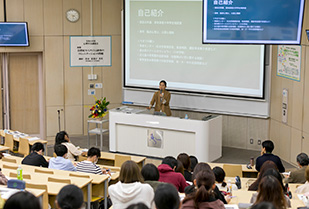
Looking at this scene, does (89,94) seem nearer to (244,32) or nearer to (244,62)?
(244,62)

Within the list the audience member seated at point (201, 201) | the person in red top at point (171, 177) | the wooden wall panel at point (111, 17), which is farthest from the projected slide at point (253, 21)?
the wooden wall panel at point (111, 17)

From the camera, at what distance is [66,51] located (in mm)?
12070

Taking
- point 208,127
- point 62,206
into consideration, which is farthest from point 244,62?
point 62,206

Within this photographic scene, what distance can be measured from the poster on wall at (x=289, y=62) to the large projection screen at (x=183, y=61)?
1.24 ft

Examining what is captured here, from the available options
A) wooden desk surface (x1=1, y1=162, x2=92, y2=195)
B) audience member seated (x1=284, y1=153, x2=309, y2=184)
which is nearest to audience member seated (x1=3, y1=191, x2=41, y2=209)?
wooden desk surface (x1=1, y1=162, x2=92, y2=195)

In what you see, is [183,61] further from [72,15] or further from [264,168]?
[264,168]

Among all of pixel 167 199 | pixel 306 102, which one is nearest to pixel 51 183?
pixel 167 199

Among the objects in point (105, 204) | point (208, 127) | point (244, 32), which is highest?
point (244, 32)

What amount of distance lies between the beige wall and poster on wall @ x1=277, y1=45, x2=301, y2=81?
4362 millimetres

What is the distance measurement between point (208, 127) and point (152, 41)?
2.99 metres

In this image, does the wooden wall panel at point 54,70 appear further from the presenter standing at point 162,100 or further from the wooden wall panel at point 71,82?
the presenter standing at point 162,100

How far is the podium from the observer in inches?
377

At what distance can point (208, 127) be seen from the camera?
376 inches

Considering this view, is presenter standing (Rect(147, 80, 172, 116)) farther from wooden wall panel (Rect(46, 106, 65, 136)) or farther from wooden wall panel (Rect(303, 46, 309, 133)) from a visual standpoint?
wooden wall panel (Rect(303, 46, 309, 133))
